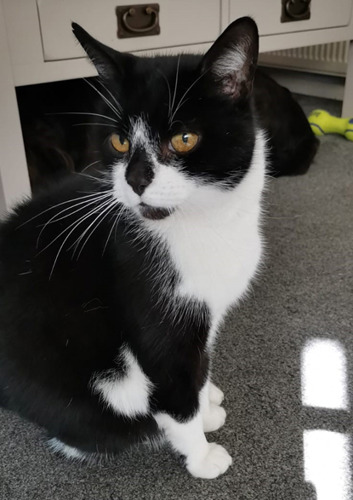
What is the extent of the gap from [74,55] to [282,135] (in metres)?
0.83

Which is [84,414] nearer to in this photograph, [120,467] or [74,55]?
[120,467]

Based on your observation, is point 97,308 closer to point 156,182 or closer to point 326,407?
point 156,182

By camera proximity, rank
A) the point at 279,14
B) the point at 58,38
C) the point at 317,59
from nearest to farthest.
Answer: the point at 58,38 → the point at 279,14 → the point at 317,59

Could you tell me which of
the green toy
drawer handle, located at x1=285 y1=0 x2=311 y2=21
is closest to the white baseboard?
the green toy

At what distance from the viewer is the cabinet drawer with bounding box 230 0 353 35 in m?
1.48

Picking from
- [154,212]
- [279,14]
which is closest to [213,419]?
[154,212]

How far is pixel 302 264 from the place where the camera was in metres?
1.31

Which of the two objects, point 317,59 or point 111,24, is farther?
point 317,59

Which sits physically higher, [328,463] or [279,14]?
[279,14]

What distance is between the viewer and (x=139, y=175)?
62 centimetres

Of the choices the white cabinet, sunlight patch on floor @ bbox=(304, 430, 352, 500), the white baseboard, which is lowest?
sunlight patch on floor @ bbox=(304, 430, 352, 500)

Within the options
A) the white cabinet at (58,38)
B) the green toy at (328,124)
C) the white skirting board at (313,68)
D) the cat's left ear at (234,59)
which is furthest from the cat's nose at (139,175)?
the white skirting board at (313,68)

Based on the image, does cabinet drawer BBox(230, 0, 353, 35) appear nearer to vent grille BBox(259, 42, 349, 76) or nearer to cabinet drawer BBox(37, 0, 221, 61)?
cabinet drawer BBox(37, 0, 221, 61)

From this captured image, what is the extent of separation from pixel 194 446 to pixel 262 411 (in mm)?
172
